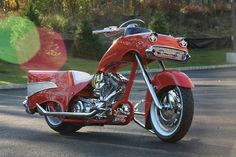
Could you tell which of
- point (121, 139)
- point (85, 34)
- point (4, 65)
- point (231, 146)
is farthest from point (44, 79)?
point (85, 34)

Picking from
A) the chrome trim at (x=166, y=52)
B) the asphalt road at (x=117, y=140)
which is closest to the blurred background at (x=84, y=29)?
the asphalt road at (x=117, y=140)

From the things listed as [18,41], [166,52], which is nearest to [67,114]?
[166,52]

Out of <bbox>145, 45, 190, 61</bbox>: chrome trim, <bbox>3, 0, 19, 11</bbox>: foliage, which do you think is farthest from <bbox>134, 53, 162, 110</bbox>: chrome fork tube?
<bbox>3, 0, 19, 11</bbox>: foliage

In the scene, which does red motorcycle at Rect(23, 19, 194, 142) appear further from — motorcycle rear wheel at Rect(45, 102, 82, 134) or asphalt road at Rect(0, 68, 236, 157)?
asphalt road at Rect(0, 68, 236, 157)

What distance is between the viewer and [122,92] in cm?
767

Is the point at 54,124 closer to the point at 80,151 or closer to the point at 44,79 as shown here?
the point at 44,79

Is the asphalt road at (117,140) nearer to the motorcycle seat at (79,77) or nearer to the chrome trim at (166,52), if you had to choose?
the motorcycle seat at (79,77)

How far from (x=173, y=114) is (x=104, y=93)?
1160 mm

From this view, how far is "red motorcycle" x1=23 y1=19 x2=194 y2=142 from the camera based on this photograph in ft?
23.0

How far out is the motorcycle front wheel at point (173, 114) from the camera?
6.86 m

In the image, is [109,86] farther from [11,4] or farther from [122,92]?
[11,4]

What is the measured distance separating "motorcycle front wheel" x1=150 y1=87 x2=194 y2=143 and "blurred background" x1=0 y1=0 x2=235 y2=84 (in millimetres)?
13752

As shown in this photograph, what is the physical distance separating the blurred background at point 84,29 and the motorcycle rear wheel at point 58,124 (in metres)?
12.5

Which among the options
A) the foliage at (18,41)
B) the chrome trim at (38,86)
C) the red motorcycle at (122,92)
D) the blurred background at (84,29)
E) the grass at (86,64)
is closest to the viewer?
the red motorcycle at (122,92)
